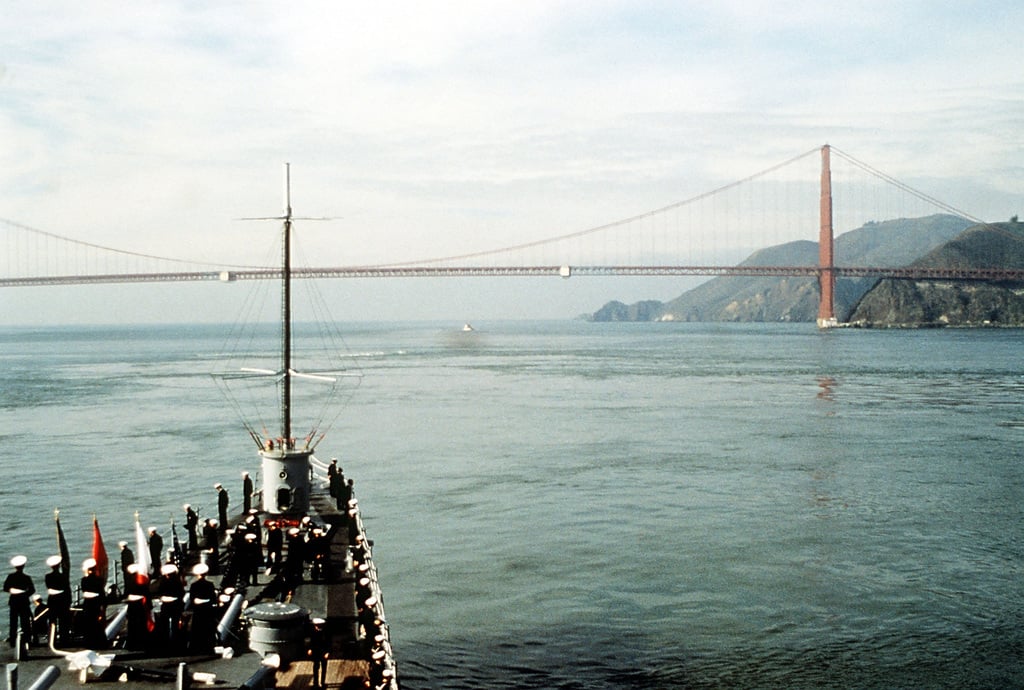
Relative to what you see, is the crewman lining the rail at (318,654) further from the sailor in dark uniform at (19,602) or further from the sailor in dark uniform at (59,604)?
the sailor in dark uniform at (19,602)

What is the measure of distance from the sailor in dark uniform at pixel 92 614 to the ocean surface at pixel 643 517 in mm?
8309

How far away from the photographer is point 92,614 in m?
14.1

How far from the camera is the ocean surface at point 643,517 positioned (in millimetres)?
23188

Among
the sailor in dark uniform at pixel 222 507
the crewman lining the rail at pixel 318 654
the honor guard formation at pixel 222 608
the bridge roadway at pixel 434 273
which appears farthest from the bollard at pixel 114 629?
the bridge roadway at pixel 434 273

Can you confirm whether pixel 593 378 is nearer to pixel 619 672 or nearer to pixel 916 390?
pixel 916 390

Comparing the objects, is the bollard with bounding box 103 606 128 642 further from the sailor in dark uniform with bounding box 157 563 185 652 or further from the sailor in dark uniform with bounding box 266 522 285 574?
the sailor in dark uniform with bounding box 266 522 285 574

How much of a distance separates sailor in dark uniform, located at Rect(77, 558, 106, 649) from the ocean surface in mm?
8309

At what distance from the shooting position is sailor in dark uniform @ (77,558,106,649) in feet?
45.6

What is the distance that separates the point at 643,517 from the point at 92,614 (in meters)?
25.2

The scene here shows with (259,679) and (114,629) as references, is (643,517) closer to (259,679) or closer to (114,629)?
(114,629)

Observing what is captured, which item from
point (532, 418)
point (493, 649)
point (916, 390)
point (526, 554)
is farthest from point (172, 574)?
point (916, 390)

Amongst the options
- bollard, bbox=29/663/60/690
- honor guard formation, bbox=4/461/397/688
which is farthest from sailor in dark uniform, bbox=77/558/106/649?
bollard, bbox=29/663/60/690

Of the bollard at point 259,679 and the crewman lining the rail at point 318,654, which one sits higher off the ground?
the bollard at point 259,679

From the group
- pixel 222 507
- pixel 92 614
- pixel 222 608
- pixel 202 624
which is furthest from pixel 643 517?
pixel 92 614
